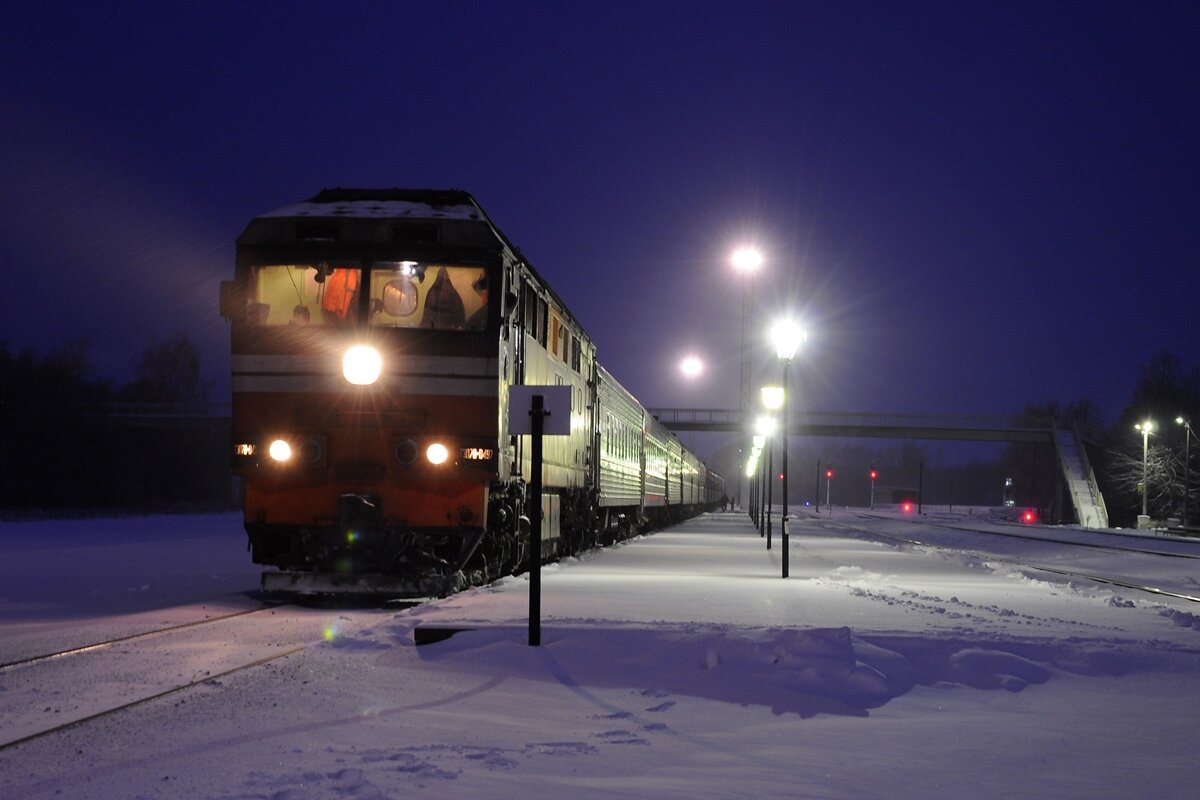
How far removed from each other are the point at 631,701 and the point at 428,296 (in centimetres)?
740

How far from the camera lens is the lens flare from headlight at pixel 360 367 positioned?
14.0 meters

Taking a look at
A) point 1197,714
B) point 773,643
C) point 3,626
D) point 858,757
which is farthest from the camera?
point 3,626

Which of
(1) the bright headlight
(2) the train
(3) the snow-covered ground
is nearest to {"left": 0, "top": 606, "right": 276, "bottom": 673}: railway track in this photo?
(3) the snow-covered ground

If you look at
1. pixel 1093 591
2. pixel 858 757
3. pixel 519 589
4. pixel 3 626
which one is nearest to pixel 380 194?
pixel 519 589

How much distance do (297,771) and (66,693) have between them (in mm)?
3282

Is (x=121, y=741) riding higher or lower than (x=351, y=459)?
lower

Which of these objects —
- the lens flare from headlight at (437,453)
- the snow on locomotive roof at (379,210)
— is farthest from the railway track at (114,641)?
the snow on locomotive roof at (379,210)

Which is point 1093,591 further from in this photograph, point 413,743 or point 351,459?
point 413,743

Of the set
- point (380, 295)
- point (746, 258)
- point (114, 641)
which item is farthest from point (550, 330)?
point (746, 258)

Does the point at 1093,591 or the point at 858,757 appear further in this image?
the point at 1093,591

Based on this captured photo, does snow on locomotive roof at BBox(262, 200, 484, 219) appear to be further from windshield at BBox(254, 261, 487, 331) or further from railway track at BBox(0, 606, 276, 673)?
railway track at BBox(0, 606, 276, 673)

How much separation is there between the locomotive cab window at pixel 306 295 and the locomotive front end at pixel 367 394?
2 centimetres

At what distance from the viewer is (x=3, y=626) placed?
40.6ft

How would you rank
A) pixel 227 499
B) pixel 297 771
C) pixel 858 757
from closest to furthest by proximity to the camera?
pixel 297 771 → pixel 858 757 → pixel 227 499
